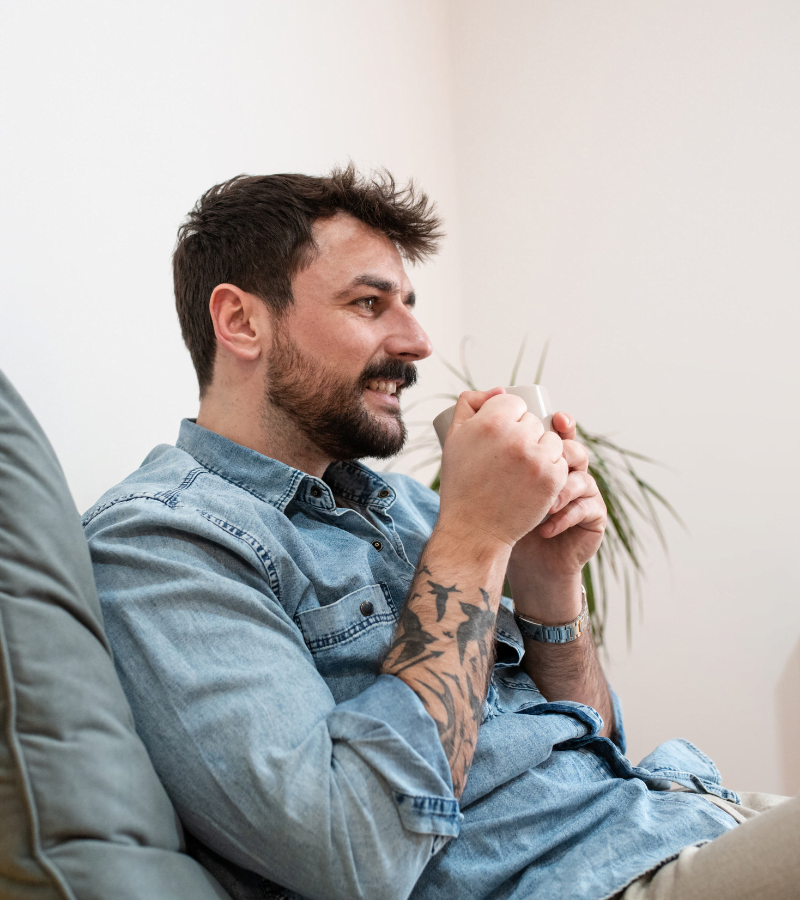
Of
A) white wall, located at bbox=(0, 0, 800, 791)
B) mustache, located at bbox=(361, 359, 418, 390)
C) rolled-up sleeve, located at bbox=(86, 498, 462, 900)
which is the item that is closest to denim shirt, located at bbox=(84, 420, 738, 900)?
rolled-up sleeve, located at bbox=(86, 498, 462, 900)

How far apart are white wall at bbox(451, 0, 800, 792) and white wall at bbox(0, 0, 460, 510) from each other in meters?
1.01

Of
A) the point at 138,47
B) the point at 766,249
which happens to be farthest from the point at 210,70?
the point at 766,249

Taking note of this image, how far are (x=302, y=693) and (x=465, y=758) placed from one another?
18 centimetres

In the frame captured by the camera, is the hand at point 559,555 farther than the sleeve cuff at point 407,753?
Yes

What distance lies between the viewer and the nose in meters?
1.16

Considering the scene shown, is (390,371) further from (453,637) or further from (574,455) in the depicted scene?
(453,637)

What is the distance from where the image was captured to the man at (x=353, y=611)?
0.65 meters

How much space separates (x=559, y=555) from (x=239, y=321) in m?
0.60

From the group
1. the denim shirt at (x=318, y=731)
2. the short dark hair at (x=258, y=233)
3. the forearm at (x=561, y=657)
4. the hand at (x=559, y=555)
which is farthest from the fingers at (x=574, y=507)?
the short dark hair at (x=258, y=233)

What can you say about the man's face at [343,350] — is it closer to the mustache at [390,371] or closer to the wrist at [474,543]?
the mustache at [390,371]

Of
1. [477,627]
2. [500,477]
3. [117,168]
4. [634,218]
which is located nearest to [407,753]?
[477,627]

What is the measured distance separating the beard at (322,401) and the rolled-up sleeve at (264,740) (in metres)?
0.38

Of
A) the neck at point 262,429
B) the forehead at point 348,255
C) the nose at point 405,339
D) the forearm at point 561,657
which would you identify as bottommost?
the forearm at point 561,657

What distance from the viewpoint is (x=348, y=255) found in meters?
1.15
